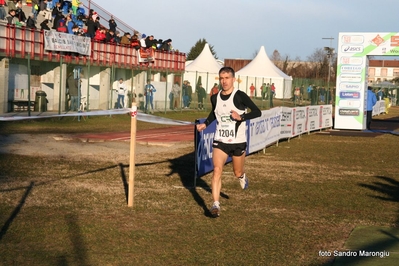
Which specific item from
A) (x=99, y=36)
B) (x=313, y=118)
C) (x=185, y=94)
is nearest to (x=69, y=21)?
(x=99, y=36)

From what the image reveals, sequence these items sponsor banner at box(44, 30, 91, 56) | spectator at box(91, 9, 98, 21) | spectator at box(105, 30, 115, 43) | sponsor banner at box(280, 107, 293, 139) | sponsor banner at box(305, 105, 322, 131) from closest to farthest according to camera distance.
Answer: sponsor banner at box(280, 107, 293, 139) → sponsor banner at box(305, 105, 322, 131) → sponsor banner at box(44, 30, 91, 56) → spectator at box(105, 30, 115, 43) → spectator at box(91, 9, 98, 21)

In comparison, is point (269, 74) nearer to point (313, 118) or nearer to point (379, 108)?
point (379, 108)

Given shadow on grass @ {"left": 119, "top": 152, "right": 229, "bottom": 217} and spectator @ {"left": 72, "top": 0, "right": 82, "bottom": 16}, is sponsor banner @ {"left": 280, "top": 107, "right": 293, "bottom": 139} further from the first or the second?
spectator @ {"left": 72, "top": 0, "right": 82, "bottom": 16}

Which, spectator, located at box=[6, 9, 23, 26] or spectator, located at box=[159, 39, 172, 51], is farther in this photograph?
spectator, located at box=[159, 39, 172, 51]

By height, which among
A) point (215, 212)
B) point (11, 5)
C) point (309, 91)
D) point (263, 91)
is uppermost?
point (11, 5)

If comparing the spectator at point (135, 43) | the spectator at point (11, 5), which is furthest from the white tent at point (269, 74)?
the spectator at point (11, 5)

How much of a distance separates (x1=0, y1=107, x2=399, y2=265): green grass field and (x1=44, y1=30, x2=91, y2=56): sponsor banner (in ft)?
44.6

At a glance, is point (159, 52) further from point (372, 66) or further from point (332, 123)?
point (372, 66)

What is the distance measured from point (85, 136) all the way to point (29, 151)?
Answer: 15.9 feet

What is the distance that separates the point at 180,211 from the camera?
990 centimetres

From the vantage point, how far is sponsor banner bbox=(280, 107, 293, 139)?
22.6 m

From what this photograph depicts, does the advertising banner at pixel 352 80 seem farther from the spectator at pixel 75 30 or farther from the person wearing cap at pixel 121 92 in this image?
the spectator at pixel 75 30

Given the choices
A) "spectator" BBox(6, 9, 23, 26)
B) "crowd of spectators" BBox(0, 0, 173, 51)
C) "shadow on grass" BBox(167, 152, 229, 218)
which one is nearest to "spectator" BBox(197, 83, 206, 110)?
"crowd of spectators" BBox(0, 0, 173, 51)

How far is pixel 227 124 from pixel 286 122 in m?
13.6
